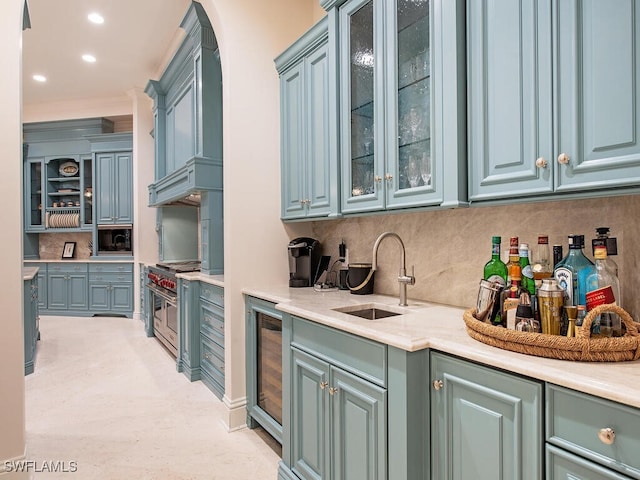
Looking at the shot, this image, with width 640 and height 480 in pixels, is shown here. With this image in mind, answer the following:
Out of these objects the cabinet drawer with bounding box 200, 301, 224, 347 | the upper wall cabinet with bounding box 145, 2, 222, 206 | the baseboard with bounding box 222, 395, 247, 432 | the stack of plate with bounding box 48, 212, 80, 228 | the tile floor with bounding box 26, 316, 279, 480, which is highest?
the upper wall cabinet with bounding box 145, 2, 222, 206

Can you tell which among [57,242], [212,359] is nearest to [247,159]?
[212,359]

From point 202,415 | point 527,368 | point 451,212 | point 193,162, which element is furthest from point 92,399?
point 527,368

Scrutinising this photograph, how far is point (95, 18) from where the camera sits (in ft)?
13.5

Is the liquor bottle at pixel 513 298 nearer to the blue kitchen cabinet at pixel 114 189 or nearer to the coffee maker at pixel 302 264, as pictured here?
the coffee maker at pixel 302 264

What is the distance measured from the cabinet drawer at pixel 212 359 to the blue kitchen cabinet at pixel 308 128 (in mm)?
1249

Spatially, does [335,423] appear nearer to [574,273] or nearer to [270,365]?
[270,365]

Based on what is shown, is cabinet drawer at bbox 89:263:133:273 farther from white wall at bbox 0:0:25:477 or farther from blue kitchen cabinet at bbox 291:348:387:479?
blue kitchen cabinet at bbox 291:348:387:479

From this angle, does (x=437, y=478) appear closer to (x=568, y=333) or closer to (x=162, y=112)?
(x=568, y=333)

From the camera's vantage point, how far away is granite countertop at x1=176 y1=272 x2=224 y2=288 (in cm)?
297

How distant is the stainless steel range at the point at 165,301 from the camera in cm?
393

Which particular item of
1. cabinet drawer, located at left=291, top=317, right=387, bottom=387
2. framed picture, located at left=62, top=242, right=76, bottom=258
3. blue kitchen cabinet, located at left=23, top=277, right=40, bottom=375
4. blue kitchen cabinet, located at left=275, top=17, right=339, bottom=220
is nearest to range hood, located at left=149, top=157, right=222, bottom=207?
blue kitchen cabinet, located at left=275, top=17, right=339, bottom=220

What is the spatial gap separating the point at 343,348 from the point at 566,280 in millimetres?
850

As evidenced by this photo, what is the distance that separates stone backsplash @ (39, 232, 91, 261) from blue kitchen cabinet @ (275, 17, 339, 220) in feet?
19.1

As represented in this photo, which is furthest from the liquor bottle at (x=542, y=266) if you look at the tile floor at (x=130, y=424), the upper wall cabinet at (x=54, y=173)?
the upper wall cabinet at (x=54, y=173)
